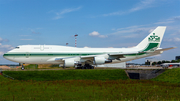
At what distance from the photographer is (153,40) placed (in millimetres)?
37562

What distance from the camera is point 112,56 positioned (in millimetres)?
33656

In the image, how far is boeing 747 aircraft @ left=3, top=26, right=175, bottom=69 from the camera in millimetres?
30969

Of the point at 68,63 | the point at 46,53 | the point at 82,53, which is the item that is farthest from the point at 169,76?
the point at 46,53

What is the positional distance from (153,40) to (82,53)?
14667 millimetres

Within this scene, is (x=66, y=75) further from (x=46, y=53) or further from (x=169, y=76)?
(x=169, y=76)

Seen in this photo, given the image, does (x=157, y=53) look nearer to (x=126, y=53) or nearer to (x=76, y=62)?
(x=126, y=53)

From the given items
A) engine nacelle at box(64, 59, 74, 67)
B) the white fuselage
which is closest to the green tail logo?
the white fuselage

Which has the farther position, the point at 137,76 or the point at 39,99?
the point at 137,76

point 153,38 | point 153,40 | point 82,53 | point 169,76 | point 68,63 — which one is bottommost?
point 169,76

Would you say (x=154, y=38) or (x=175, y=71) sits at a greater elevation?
(x=154, y=38)

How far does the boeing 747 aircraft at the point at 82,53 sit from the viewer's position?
31.0 m

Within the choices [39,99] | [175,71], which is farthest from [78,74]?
[39,99]

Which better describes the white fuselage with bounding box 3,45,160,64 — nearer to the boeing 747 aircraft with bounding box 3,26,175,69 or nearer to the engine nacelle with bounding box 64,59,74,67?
the boeing 747 aircraft with bounding box 3,26,175,69

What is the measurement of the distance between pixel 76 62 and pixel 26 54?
325 inches
